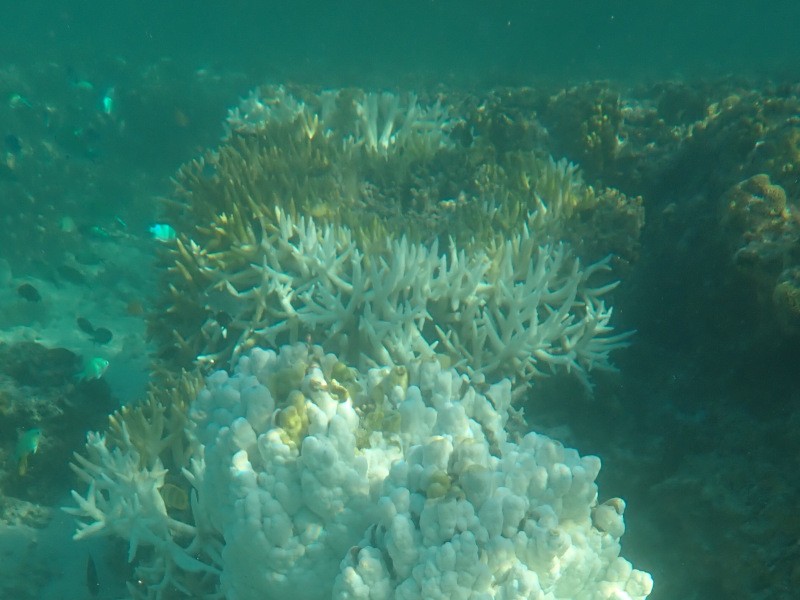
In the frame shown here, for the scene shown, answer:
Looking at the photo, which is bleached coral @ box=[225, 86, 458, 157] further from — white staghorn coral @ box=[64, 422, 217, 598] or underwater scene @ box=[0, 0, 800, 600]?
white staghorn coral @ box=[64, 422, 217, 598]

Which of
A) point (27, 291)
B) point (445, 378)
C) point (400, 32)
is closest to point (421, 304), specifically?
point (445, 378)

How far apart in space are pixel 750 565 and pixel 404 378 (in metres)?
2.09

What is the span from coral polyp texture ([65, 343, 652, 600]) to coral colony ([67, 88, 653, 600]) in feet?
0.03

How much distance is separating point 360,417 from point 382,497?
74cm

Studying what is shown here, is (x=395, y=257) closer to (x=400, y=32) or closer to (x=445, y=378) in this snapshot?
(x=445, y=378)

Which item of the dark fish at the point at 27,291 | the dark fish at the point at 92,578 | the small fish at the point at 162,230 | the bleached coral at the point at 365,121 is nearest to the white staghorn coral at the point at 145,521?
the dark fish at the point at 92,578

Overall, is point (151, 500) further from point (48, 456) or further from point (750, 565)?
point (750, 565)

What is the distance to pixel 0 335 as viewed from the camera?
9367mm

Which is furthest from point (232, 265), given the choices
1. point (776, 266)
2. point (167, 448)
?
point (776, 266)

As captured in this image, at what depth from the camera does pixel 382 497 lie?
2.44 meters

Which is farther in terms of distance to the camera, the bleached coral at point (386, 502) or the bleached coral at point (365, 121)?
the bleached coral at point (365, 121)

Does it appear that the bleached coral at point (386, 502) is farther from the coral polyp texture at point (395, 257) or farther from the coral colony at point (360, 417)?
the coral polyp texture at point (395, 257)

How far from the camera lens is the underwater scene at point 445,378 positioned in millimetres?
2559

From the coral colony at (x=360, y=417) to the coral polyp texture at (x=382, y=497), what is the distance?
0.01 meters
